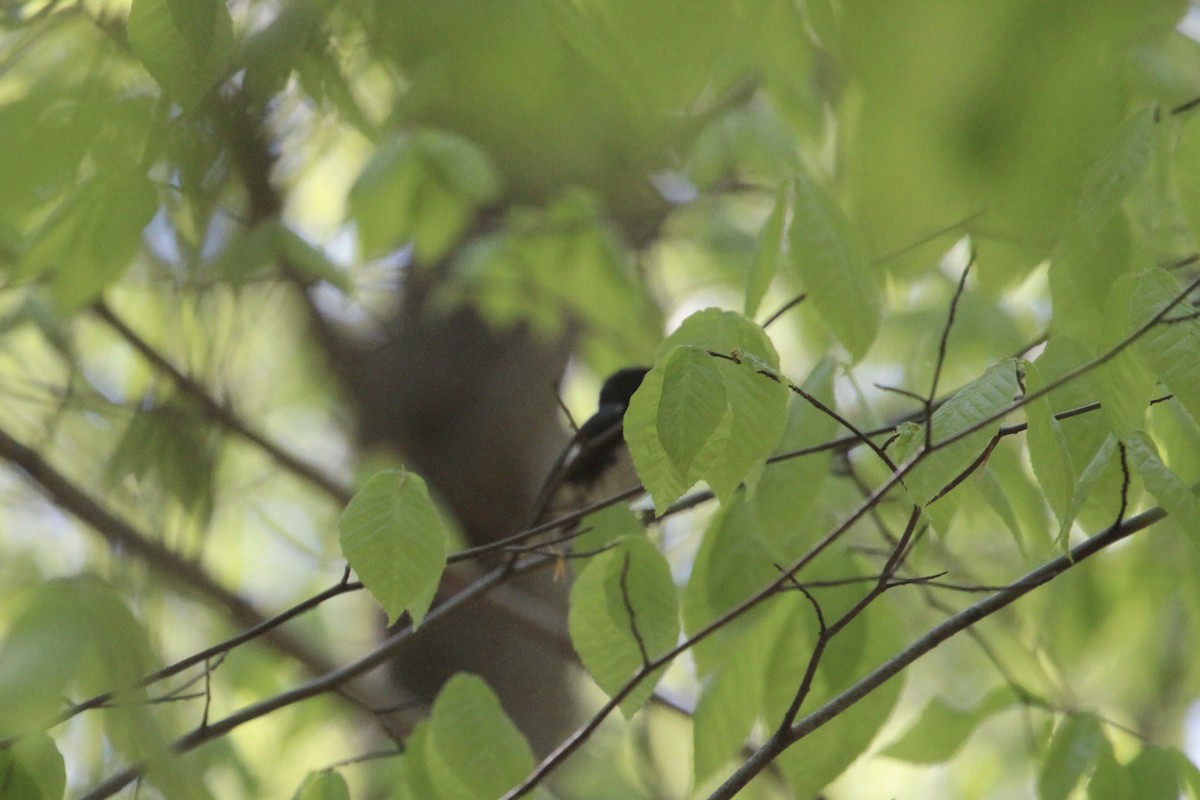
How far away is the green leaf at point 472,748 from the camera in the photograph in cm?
117

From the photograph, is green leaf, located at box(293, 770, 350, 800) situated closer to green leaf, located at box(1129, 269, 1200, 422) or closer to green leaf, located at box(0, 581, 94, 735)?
green leaf, located at box(0, 581, 94, 735)

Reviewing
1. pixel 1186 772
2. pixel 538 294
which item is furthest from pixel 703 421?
pixel 538 294

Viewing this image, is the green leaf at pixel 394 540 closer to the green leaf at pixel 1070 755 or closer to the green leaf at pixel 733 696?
the green leaf at pixel 733 696

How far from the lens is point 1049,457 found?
2.93ft

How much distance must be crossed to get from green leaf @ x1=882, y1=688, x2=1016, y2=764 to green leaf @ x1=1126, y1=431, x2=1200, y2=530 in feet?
1.76

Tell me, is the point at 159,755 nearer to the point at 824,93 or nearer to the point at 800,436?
the point at 800,436

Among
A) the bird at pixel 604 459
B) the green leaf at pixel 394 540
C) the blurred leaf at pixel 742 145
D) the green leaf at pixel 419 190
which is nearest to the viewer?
the green leaf at pixel 394 540

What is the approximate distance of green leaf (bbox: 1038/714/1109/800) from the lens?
1201 millimetres

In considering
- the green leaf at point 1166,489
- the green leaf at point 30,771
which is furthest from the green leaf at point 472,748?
the green leaf at point 1166,489

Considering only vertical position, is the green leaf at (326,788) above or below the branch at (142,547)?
below

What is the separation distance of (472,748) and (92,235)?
30.5 inches

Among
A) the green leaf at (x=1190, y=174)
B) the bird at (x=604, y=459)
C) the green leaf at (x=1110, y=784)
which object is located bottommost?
the green leaf at (x=1110, y=784)

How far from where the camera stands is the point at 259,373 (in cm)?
301

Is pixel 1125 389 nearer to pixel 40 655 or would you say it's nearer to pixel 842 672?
pixel 842 672
